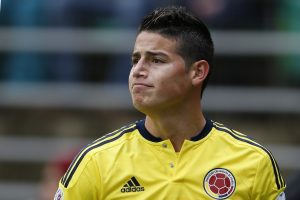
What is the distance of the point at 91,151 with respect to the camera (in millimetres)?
4809

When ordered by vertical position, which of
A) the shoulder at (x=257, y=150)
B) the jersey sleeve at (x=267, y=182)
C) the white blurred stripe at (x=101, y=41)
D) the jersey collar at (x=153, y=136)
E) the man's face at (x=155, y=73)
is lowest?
the jersey sleeve at (x=267, y=182)

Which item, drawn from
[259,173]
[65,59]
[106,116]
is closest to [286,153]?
[106,116]

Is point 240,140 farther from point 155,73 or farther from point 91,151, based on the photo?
point 91,151

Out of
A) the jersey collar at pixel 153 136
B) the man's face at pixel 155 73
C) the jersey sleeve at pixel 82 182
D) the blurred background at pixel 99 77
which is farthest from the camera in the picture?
the blurred background at pixel 99 77

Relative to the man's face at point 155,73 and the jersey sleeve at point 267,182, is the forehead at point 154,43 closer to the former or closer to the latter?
the man's face at point 155,73

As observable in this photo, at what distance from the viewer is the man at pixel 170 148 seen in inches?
187

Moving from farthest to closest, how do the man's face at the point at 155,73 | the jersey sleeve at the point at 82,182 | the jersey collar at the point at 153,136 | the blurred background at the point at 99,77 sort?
the blurred background at the point at 99,77 → the jersey collar at the point at 153,136 → the man's face at the point at 155,73 → the jersey sleeve at the point at 82,182

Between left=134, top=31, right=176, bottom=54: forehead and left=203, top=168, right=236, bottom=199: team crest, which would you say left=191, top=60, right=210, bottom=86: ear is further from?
left=203, top=168, right=236, bottom=199: team crest

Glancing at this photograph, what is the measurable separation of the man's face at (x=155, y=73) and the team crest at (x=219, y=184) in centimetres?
43

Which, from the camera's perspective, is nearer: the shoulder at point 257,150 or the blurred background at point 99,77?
the shoulder at point 257,150

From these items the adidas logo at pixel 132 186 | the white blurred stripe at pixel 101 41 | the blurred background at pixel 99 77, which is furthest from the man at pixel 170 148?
the white blurred stripe at pixel 101 41

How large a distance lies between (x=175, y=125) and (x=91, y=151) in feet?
1.59

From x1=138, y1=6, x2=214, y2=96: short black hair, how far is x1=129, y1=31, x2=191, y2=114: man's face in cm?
4

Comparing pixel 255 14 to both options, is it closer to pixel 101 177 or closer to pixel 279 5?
pixel 279 5
